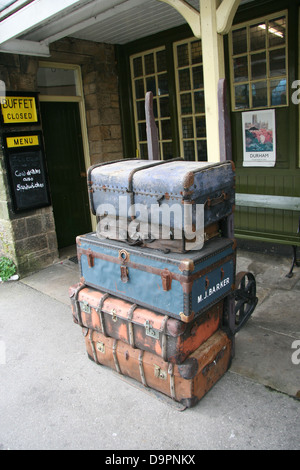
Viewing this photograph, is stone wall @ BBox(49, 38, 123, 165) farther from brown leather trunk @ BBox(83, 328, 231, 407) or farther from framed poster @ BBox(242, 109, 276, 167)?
brown leather trunk @ BBox(83, 328, 231, 407)

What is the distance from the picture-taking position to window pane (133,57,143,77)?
6.80 metres

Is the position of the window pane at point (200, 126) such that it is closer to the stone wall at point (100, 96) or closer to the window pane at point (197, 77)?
the window pane at point (197, 77)

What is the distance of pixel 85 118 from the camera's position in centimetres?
678

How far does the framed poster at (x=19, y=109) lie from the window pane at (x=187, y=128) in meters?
2.41

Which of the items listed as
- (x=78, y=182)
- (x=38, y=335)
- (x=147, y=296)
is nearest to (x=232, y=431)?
Result: (x=147, y=296)

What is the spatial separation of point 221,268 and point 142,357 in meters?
0.96

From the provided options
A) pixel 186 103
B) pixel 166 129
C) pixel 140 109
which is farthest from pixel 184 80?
pixel 140 109

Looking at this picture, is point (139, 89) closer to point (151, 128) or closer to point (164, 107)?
point (164, 107)

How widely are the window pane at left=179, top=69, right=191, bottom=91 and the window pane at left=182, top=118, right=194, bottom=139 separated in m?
0.51

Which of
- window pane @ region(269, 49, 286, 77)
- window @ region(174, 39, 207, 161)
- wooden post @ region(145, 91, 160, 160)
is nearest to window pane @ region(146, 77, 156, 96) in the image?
window @ region(174, 39, 207, 161)

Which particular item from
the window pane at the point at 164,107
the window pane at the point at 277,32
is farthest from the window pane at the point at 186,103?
the window pane at the point at 277,32

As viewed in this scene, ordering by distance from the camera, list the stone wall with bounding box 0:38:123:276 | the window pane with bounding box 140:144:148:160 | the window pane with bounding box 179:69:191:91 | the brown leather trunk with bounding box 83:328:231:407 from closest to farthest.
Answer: the brown leather trunk with bounding box 83:328:231:407 → the stone wall with bounding box 0:38:123:276 → the window pane with bounding box 179:69:191:91 → the window pane with bounding box 140:144:148:160
